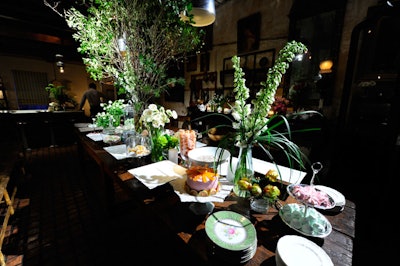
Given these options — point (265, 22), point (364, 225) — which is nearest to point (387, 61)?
point (364, 225)

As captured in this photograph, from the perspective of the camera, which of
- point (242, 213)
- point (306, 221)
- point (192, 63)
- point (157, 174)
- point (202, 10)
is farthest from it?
point (192, 63)

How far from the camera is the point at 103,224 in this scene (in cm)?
179

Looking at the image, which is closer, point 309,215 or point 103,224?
point 309,215

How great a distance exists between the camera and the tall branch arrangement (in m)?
1.53

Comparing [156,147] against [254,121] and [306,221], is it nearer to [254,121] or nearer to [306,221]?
[254,121]

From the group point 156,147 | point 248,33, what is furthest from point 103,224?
point 248,33

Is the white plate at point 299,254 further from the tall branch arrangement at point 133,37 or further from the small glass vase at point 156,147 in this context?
the tall branch arrangement at point 133,37

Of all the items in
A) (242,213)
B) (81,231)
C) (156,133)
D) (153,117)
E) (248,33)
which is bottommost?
(81,231)

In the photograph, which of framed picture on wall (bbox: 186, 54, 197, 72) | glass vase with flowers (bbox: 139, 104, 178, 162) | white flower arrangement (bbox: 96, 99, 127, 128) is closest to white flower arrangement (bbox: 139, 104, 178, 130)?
glass vase with flowers (bbox: 139, 104, 178, 162)

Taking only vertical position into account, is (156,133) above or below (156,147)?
above

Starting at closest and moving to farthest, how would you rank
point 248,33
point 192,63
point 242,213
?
point 242,213 → point 248,33 → point 192,63

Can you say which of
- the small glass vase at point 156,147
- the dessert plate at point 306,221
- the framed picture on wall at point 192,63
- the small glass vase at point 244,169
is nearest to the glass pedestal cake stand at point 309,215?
the dessert plate at point 306,221

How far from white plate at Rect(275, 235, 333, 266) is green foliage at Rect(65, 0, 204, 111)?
1.66 m

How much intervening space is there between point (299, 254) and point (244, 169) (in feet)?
1.37
